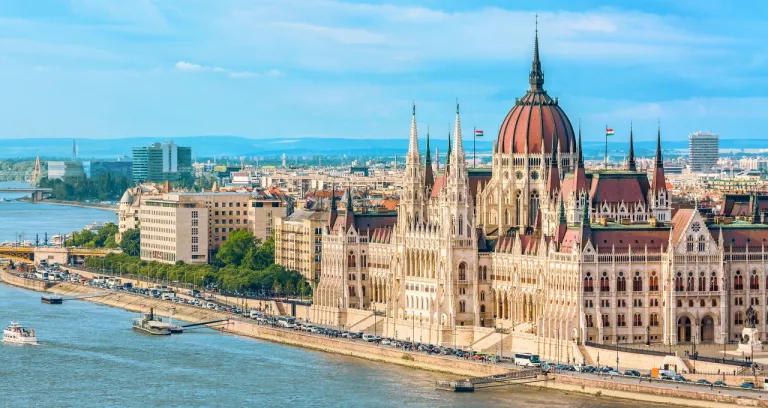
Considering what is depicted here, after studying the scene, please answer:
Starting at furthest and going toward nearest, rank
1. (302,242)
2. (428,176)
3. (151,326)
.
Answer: (302,242)
(428,176)
(151,326)

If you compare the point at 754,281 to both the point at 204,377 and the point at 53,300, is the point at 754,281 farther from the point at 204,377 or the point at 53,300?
the point at 53,300

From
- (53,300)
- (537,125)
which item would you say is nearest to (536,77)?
(537,125)

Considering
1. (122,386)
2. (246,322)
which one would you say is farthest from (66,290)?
(122,386)

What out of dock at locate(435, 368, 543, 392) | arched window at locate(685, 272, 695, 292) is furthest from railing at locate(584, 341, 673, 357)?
arched window at locate(685, 272, 695, 292)

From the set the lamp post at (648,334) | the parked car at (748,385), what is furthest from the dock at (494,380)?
the parked car at (748,385)

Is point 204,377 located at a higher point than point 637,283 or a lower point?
lower
